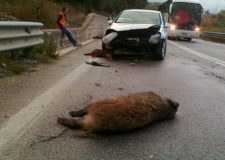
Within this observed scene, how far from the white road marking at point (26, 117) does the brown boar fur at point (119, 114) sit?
45 centimetres

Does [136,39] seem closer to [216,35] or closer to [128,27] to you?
[128,27]

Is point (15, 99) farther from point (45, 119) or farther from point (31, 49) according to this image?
point (31, 49)

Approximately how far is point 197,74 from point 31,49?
4140 millimetres

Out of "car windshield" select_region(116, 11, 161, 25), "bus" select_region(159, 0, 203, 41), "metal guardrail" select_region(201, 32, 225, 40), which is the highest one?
"car windshield" select_region(116, 11, 161, 25)

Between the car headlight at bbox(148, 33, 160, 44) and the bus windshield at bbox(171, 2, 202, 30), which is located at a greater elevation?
the car headlight at bbox(148, 33, 160, 44)

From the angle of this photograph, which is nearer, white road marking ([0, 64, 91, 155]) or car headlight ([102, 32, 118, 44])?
white road marking ([0, 64, 91, 155])

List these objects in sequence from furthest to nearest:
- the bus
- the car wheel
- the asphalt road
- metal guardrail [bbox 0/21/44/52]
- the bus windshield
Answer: the bus windshield
the bus
the car wheel
metal guardrail [bbox 0/21/44/52]
the asphalt road

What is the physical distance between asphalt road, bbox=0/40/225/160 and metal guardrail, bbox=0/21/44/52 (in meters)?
0.72

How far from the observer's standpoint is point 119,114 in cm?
491

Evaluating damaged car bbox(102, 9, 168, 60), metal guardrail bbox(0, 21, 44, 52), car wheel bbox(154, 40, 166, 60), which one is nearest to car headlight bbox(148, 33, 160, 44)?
damaged car bbox(102, 9, 168, 60)

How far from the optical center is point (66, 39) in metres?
19.4

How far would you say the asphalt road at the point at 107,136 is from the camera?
4562mm

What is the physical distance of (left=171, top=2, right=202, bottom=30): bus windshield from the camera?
1480 inches

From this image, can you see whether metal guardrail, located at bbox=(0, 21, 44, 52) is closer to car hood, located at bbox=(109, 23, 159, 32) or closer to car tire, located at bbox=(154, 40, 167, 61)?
car hood, located at bbox=(109, 23, 159, 32)
